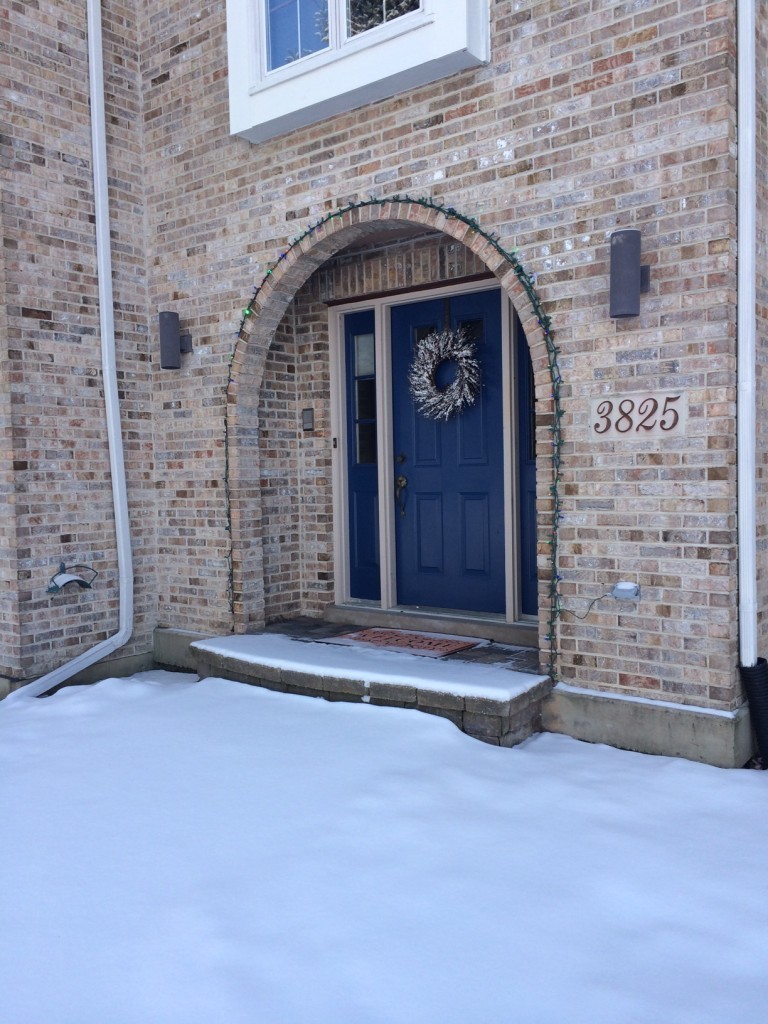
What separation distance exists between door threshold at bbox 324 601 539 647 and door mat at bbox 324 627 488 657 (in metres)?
0.06

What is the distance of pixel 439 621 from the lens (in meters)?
4.75

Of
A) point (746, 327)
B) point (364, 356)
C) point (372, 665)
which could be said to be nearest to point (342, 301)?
point (364, 356)

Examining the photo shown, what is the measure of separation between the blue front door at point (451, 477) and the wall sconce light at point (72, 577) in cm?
187

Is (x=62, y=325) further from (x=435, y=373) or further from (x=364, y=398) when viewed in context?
(x=435, y=373)

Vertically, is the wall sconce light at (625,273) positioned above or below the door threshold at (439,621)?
above

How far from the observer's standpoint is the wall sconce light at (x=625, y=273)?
322 centimetres

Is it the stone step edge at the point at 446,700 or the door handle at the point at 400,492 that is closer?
the stone step edge at the point at 446,700

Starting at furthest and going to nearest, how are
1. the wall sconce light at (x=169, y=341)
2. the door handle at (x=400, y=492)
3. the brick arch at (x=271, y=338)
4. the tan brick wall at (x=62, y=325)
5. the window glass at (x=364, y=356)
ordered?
the window glass at (x=364, y=356) < the door handle at (x=400, y=492) < the wall sconce light at (x=169, y=341) < the tan brick wall at (x=62, y=325) < the brick arch at (x=271, y=338)

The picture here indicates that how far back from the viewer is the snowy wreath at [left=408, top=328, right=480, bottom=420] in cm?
477

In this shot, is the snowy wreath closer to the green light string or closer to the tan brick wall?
the green light string

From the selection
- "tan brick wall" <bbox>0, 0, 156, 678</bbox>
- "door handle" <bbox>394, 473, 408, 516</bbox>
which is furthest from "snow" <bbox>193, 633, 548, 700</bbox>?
"door handle" <bbox>394, 473, 408, 516</bbox>

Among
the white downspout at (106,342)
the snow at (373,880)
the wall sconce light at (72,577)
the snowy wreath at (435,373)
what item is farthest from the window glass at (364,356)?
the snow at (373,880)

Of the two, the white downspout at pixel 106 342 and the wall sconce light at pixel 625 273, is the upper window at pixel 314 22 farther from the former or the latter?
the wall sconce light at pixel 625 273

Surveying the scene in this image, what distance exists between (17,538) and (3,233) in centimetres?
166
